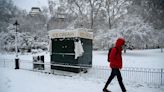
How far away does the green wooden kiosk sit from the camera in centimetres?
984

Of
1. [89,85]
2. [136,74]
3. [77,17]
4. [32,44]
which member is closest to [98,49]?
[77,17]

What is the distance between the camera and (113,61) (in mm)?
5801

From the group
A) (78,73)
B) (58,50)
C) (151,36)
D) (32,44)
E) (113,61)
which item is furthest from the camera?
(32,44)

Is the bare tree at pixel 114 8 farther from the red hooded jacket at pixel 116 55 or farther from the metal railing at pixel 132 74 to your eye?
the red hooded jacket at pixel 116 55

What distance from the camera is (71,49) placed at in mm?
10203

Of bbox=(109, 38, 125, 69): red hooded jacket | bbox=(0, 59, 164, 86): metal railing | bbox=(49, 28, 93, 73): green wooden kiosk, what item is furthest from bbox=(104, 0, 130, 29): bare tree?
bbox=(109, 38, 125, 69): red hooded jacket

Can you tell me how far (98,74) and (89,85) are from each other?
6.90ft

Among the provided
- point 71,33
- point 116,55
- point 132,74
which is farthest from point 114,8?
point 116,55

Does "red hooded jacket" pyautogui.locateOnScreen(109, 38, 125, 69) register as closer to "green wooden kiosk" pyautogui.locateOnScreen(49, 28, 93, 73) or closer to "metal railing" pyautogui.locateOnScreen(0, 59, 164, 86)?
"metal railing" pyautogui.locateOnScreen(0, 59, 164, 86)

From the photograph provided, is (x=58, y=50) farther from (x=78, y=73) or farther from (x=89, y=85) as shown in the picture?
(x=89, y=85)

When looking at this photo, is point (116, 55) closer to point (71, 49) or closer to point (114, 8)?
point (71, 49)

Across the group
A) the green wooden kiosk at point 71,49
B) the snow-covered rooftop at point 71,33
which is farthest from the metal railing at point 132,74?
the snow-covered rooftop at point 71,33

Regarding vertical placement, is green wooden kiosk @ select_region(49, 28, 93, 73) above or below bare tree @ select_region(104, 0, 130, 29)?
below

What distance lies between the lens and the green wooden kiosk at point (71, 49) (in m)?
9.84
